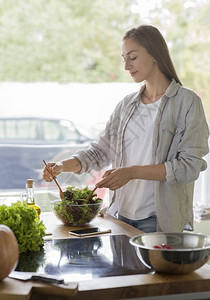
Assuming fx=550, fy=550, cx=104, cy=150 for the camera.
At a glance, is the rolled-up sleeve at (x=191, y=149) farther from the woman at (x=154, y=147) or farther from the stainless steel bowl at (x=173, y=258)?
the stainless steel bowl at (x=173, y=258)

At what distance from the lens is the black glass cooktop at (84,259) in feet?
5.03

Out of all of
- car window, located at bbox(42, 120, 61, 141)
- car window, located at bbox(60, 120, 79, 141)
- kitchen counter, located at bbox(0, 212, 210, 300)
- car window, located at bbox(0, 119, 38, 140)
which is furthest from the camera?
car window, located at bbox(0, 119, 38, 140)

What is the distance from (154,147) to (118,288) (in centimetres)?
93

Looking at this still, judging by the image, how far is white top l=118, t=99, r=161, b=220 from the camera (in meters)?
2.23

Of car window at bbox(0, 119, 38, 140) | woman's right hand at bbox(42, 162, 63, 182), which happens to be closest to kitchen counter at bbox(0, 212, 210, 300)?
woman's right hand at bbox(42, 162, 63, 182)

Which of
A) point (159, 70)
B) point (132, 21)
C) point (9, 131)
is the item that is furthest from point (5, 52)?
point (159, 70)

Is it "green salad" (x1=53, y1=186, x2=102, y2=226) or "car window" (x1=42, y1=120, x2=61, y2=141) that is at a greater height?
"car window" (x1=42, y1=120, x2=61, y2=141)

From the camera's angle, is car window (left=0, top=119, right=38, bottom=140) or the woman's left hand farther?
car window (left=0, top=119, right=38, bottom=140)

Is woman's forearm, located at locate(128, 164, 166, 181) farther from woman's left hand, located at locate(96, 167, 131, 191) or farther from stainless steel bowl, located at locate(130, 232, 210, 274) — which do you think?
stainless steel bowl, located at locate(130, 232, 210, 274)

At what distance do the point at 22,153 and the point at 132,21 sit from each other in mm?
3078

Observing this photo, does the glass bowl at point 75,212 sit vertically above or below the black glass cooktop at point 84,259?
above

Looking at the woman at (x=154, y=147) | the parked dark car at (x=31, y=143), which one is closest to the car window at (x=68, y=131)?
the parked dark car at (x=31, y=143)

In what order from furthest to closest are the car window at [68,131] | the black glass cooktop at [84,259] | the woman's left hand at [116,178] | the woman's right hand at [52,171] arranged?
the car window at [68,131], the woman's right hand at [52,171], the woman's left hand at [116,178], the black glass cooktop at [84,259]

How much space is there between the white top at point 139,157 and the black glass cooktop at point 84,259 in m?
0.31
